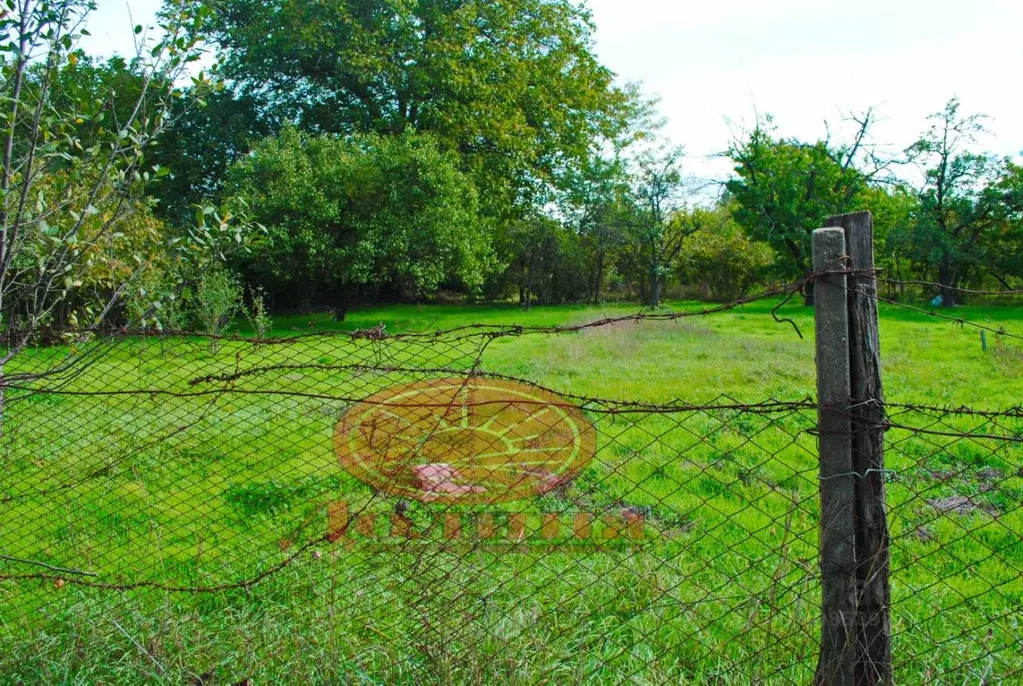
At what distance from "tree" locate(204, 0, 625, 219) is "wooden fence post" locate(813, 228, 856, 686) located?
75.3 feet

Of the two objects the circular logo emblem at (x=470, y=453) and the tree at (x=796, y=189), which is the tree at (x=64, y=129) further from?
the tree at (x=796, y=189)

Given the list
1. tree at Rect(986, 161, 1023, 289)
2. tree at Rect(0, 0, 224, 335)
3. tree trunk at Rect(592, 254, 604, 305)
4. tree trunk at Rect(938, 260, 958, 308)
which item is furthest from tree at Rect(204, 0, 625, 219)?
tree at Rect(0, 0, 224, 335)

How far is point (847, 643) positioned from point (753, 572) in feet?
6.00

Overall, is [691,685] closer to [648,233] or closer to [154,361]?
[154,361]

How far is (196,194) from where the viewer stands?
26953 mm

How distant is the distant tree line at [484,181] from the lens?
2141cm

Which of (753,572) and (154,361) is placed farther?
(154,361)

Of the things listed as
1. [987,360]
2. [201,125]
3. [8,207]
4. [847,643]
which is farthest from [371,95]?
[847,643]

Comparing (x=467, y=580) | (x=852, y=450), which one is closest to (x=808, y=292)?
(x=467, y=580)

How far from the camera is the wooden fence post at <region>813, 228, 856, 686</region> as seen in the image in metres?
2.17

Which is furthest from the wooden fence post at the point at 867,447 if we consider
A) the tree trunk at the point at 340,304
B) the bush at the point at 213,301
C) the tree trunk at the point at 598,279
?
the tree trunk at the point at 598,279

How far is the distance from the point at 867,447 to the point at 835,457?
91 mm

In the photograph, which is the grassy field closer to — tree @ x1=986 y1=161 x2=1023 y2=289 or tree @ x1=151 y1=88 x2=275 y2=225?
tree @ x1=151 y1=88 x2=275 y2=225

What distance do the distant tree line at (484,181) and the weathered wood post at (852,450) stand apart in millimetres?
14308
